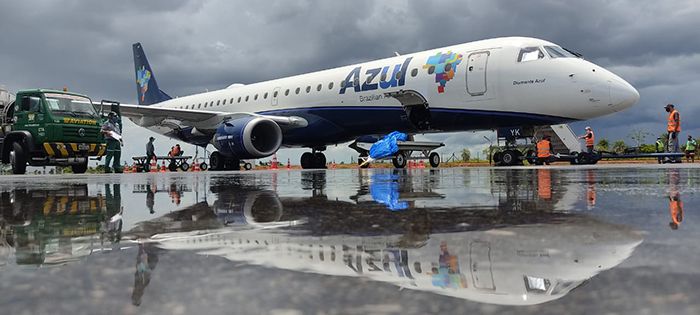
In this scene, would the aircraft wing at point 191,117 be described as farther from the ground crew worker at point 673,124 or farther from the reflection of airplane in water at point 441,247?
the reflection of airplane in water at point 441,247

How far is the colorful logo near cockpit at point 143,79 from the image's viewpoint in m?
22.5

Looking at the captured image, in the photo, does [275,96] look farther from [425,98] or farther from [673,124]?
[673,124]

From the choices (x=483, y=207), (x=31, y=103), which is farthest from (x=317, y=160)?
(x=483, y=207)

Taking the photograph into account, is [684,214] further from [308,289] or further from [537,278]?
[308,289]

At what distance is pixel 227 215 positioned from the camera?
2359 mm

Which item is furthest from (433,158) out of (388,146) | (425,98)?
(425,98)

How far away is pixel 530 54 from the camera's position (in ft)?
32.5

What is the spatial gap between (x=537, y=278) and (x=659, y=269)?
11.1 inches

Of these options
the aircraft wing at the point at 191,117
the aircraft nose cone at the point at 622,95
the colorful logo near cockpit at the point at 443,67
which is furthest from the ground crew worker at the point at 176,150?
the aircraft nose cone at the point at 622,95

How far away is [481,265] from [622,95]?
31.1ft

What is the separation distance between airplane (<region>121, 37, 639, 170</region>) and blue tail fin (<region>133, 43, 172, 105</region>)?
7974mm

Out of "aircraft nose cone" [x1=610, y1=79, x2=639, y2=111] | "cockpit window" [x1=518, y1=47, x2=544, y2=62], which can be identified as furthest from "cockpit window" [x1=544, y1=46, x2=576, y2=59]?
"aircraft nose cone" [x1=610, y1=79, x2=639, y2=111]

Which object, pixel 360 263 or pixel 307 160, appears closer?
pixel 360 263

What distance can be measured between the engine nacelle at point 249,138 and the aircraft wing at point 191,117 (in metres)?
0.60
